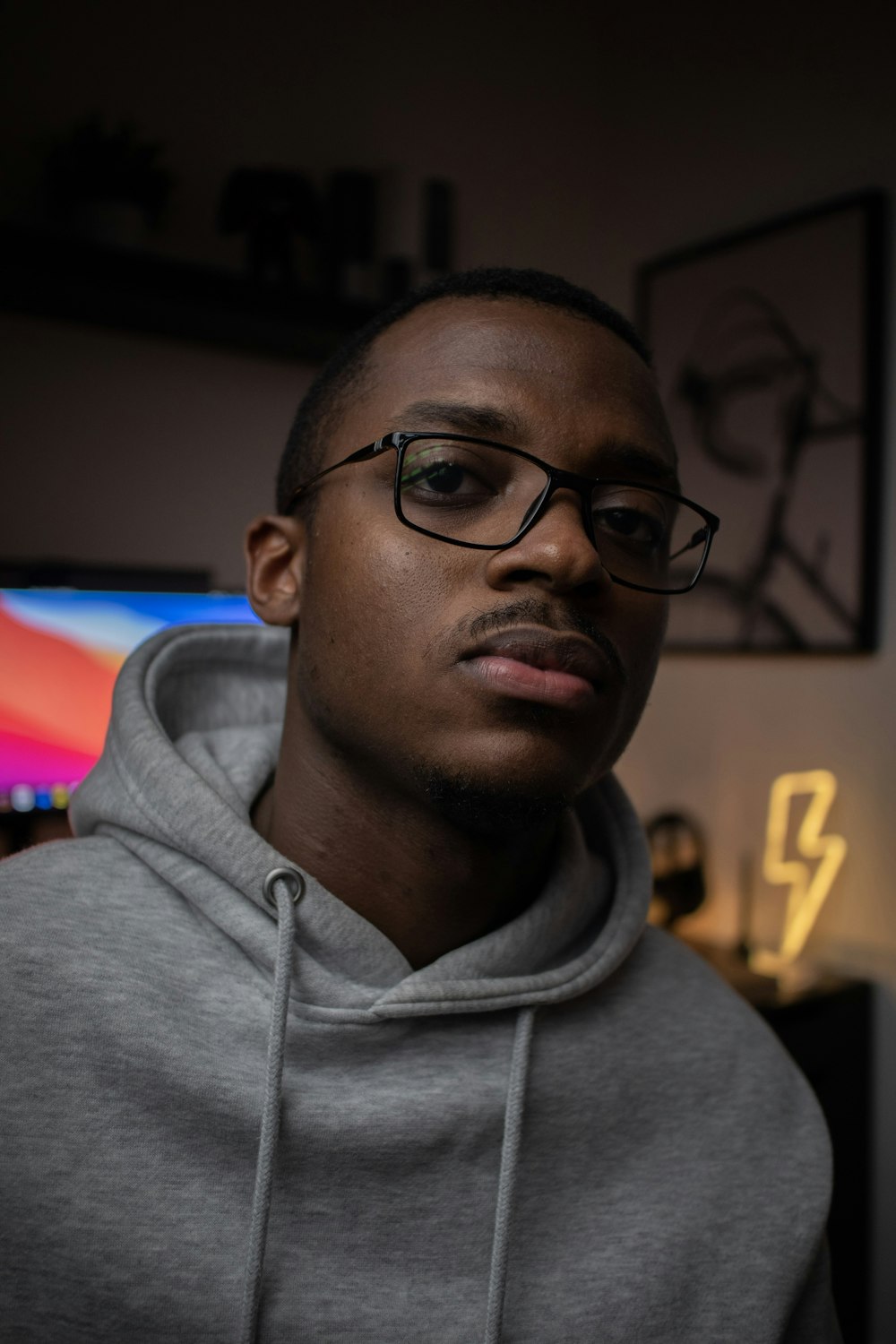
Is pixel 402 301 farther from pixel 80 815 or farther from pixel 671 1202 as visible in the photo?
pixel 671 1202

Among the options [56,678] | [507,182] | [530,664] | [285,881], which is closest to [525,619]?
[530,664]

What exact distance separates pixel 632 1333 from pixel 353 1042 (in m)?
0.32

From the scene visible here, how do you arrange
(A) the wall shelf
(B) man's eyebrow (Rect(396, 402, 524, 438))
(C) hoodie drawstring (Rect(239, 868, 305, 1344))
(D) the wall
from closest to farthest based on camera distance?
(C) hoodie drawstring (Rect(239, 868, 305, 1344)) → (B) man's eyebrow (Rect(396, 402, 524, 438)) → (A) the wall shelf → (D) the wall

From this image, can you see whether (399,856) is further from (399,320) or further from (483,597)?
(399,320)

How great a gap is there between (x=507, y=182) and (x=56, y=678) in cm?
184

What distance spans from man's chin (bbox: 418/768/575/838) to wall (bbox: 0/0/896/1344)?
1467mm

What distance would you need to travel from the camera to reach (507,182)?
2596 millimetres

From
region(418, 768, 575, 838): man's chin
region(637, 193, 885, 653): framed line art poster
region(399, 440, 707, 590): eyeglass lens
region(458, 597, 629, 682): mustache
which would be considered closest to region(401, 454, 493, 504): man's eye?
region(399, 440, 707, 590): eyeglass lens

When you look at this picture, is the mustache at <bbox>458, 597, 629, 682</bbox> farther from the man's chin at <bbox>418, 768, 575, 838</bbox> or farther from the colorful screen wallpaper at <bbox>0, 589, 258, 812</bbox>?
the colorful screen wallpaper at <bbox>0, 589, 258, 812</bbox>

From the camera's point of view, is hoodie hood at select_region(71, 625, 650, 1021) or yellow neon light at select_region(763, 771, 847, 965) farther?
yellow neon light at select_region(763, 771, 847, 965)

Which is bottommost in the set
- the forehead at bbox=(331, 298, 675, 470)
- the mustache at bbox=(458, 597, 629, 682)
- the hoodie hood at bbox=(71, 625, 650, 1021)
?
the hoodie hood at bbox=(71, 625, 650, 1021)

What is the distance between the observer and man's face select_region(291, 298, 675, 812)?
702mm

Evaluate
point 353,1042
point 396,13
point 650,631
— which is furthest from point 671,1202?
point 396,13

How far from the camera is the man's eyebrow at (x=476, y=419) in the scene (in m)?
0.76
